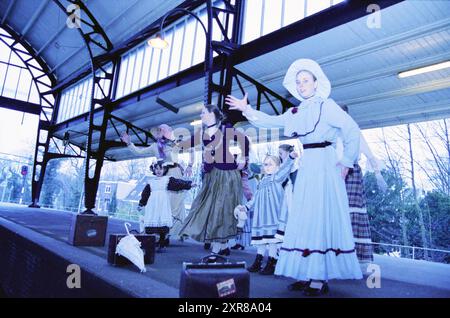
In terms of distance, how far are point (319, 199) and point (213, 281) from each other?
3.01 feet

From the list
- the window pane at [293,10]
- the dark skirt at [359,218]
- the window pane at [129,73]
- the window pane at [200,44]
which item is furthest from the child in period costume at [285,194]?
the window pane at [129,73]

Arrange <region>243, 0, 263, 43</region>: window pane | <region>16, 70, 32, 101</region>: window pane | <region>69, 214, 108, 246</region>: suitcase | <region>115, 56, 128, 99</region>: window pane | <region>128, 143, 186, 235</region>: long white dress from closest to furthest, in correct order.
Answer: <region>69, 214, 108, 246</region>: suitcase → <region>128, 143, 186, 235</region>: long white dress → <region>243, 0, 263, 43</region>: window pane → <region>115, 56, 128, 99</region>: window pane → <region>16, 70, 32, 101</region>: window pane

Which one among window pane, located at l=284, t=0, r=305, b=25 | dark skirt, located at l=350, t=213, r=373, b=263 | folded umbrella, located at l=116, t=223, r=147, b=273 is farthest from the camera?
window pane, located at l=284, t=0, r=305, b=25

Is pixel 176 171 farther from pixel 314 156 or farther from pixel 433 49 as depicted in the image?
pixel 433 49

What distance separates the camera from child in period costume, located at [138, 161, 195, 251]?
12.6 feet

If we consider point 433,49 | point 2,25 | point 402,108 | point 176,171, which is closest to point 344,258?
point 176,171

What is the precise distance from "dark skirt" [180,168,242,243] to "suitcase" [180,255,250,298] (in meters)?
1.25

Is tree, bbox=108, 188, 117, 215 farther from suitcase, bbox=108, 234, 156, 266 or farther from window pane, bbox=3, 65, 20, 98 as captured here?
suitcase, bbox=108, 234, 156, 266

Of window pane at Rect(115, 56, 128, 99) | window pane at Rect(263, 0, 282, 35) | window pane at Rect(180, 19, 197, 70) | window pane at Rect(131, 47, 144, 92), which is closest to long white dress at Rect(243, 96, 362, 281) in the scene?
window pane at Rect(263, 0, 282, 35)

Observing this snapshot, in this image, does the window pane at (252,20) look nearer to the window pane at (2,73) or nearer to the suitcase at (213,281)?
the suitcase at (213,281)

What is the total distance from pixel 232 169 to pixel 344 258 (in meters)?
1.56

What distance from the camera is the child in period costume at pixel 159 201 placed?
3842 millimetres

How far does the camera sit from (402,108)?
755 centimetres

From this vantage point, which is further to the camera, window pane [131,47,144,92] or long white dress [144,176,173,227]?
window pane [131,47,144,92]
